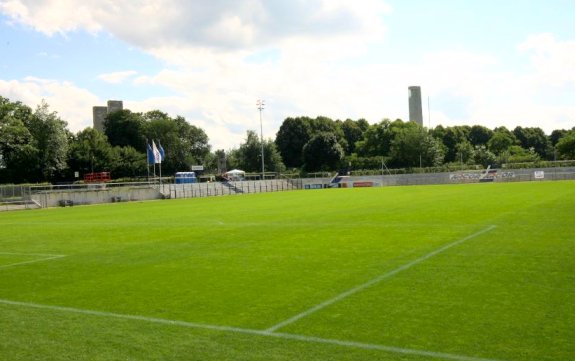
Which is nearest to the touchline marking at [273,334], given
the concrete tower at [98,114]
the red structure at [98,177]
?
the red structure at [98,177]

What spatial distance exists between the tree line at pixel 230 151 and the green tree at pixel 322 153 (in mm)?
203

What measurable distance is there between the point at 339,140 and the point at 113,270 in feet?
366

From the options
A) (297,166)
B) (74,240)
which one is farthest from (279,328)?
(297,166)

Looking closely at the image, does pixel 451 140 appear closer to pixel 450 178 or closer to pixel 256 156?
pixel 256 156

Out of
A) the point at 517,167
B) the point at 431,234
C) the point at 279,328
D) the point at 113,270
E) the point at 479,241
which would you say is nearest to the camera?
the point at 279,328

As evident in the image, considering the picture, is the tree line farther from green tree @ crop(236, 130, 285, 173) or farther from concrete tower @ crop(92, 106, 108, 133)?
concrete tower @ crop(92, 106, 108, 133)

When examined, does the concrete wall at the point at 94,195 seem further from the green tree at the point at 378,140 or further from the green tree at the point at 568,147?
the green tree at the point at 568,147

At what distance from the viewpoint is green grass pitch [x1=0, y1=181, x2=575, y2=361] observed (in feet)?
19.3

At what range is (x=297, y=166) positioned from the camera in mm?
118250

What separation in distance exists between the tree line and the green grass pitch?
65350mm

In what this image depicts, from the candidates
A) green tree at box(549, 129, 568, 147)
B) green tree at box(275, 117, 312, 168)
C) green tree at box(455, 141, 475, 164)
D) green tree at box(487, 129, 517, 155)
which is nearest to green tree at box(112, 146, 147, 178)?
green tree at box(275, 117, 312, 168)

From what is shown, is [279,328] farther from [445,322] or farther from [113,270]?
[113,270]

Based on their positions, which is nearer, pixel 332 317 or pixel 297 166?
pixel 332 317

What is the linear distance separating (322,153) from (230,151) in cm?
3707
